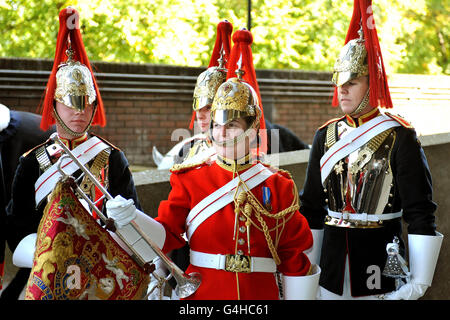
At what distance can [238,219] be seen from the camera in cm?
303

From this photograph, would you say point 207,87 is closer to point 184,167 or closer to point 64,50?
point 64,50

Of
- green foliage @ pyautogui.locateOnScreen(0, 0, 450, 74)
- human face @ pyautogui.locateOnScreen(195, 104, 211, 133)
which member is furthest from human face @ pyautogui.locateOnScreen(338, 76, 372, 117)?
green foliage @ pyautogui.locateOnScreen(0, 0, 450, 74)

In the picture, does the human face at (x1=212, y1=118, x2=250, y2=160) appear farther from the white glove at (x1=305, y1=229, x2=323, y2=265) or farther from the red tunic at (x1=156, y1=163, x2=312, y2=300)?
the white glove at (x1=305, y1=229, x2=323, y2=265)

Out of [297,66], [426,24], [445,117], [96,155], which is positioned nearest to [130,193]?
[96,155]

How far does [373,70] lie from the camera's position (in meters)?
3.65

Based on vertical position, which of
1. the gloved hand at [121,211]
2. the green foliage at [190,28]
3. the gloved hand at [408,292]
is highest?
the green foliage at [190,28]

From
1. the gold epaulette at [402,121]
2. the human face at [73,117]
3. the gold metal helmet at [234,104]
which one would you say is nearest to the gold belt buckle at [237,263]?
the gold metal helmet at [234,104]

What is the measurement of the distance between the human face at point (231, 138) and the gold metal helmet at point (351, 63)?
3.02ft

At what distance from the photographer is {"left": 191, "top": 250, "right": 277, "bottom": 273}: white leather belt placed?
2.97 meters

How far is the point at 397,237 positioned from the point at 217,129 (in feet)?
4.49

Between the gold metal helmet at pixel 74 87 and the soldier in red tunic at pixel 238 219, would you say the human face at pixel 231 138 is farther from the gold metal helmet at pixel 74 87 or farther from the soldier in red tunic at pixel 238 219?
the gold metal helmet at pixel 74 87

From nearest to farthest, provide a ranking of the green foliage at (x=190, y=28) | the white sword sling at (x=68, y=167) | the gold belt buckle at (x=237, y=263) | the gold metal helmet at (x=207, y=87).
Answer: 1. the gold belt buckle at (x=237, y=263)
2. the white sword sling at (x=68, y=167)
3. the gold metal helmet at (x=207, y=87)
4. the green foliage at (x=190, y=28)

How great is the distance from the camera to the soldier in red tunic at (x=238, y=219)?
2.98 meters

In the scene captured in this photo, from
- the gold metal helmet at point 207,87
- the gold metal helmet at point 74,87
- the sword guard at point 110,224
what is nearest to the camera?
the sword guard at point 110,224
